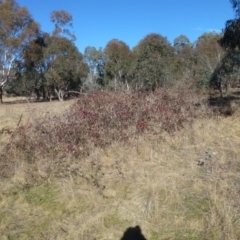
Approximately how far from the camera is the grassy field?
319 cm

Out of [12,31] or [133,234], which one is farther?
[12,31]

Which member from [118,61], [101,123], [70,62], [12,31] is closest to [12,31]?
[12,31]

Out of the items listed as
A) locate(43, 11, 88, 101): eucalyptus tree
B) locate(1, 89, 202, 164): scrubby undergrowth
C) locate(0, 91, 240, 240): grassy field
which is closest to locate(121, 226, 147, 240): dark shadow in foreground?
locate(0, 91, 240, 240): grassy field

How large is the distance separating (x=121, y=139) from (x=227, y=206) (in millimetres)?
3139

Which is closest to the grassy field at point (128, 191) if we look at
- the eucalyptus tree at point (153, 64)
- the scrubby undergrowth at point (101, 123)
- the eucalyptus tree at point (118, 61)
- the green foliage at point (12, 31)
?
the scrubby undergrowth at point (101, 123)

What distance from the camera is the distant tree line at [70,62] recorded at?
72.9 feet

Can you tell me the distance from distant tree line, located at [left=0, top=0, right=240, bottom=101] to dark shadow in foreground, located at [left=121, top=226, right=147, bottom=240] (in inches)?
664

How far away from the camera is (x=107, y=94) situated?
24.9 ft

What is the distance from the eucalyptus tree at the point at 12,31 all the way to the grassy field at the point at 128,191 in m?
21.8

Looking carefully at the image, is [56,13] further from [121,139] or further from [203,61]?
[121,139]

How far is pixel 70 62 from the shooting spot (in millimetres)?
27047

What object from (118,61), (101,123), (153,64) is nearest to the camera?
(101,123)

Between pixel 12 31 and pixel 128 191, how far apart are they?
2470 cm

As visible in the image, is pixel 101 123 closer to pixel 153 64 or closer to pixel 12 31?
pixel 153 64
